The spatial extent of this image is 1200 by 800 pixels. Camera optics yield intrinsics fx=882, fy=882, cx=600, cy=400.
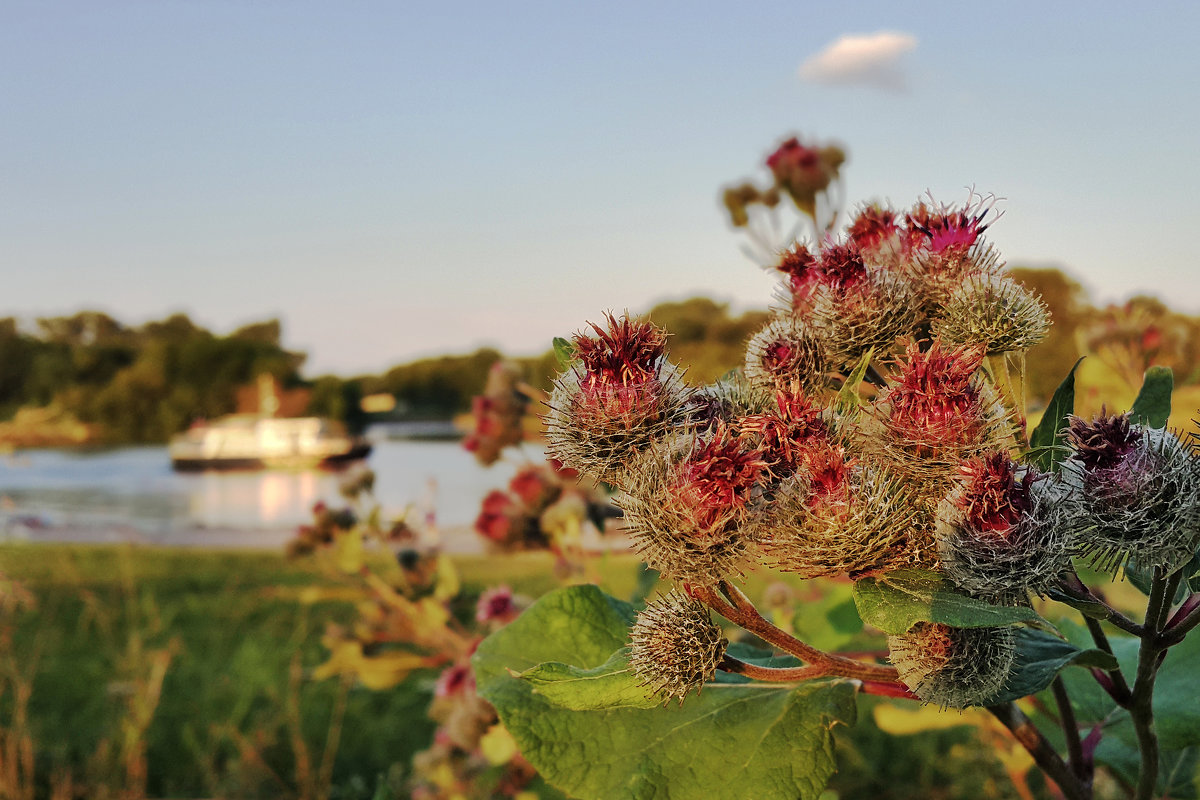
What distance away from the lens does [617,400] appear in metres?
0.82

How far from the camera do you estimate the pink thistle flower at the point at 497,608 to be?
2195 millimetres

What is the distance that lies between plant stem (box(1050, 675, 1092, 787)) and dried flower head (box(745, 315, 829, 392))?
412 millimetres

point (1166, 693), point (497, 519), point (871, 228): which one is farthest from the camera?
point (497, 519)

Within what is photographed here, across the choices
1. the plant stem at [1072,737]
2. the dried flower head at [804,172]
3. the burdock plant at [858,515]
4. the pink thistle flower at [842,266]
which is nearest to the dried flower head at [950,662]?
the burdock plant at [858,515]

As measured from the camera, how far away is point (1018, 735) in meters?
0.91

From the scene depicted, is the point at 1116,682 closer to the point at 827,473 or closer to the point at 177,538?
the point at 827,473

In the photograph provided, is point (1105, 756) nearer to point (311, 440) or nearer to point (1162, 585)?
point (1162, 585)

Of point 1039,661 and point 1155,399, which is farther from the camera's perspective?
point 1155,399

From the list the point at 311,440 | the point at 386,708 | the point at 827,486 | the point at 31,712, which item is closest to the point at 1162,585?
the point at 827,486

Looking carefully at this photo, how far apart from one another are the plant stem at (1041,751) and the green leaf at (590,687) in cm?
39

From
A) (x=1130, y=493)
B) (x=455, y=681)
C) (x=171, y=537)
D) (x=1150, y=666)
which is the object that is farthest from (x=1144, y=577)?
(x=171, y=537)

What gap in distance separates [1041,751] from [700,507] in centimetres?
52

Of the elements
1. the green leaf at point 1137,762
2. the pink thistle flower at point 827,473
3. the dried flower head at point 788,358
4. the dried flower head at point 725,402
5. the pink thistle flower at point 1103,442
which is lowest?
the green leaf at point 1137,762

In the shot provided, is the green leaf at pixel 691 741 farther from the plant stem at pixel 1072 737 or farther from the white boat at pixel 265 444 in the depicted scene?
the white boat at pixel 265 444
